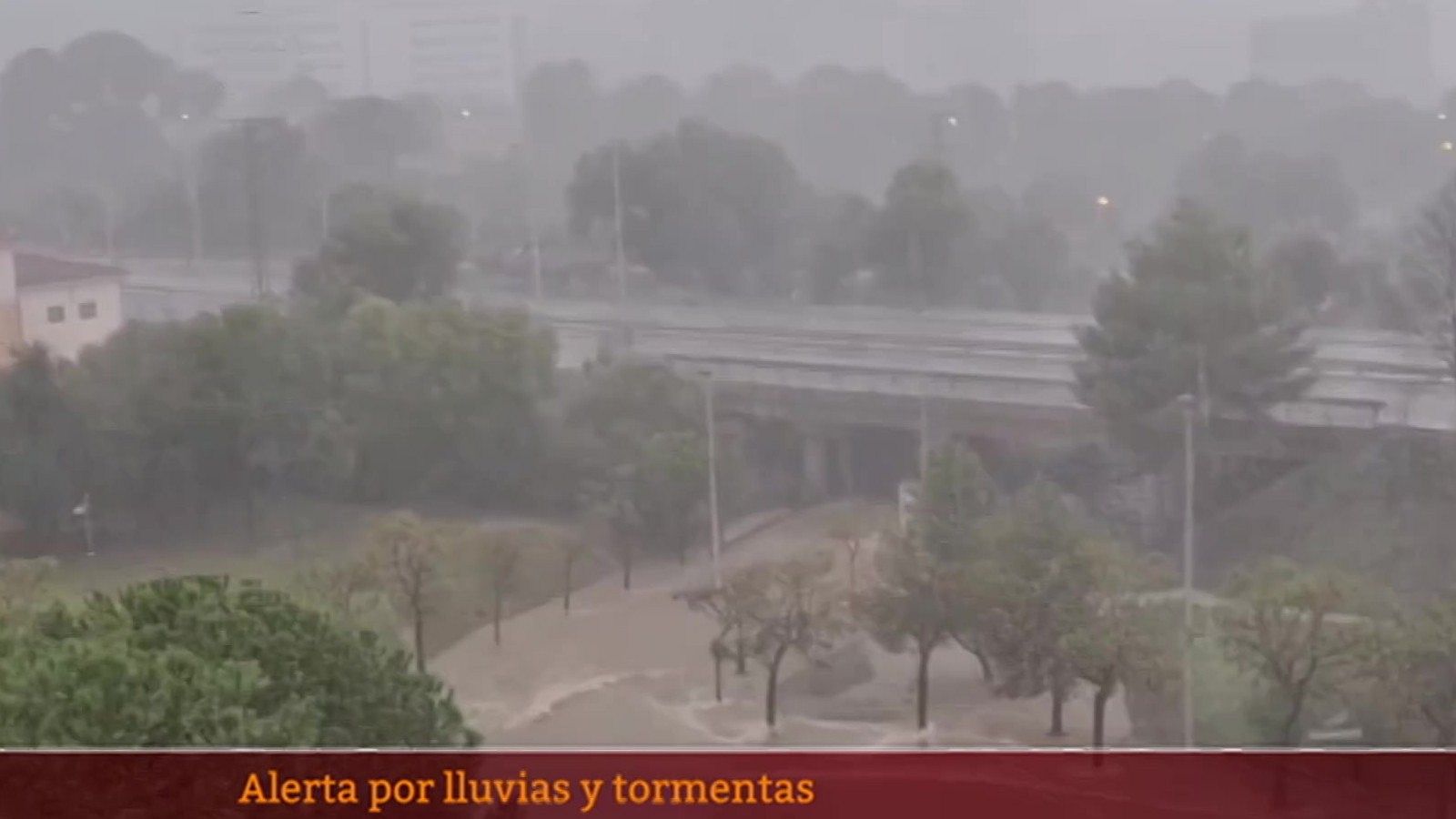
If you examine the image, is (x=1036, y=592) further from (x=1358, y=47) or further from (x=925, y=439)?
(x=1358, y=47)

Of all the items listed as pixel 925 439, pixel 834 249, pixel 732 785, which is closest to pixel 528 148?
pixel 834 249

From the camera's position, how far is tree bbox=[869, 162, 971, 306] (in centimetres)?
187

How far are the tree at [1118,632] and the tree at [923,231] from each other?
395 mm

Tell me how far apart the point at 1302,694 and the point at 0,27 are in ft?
6.23

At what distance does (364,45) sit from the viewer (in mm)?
1862

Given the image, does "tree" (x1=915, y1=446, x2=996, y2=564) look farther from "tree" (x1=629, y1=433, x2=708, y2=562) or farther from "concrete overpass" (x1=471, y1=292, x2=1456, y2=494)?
"tree" (x1=629, y1=433, x2=708, y2=562)

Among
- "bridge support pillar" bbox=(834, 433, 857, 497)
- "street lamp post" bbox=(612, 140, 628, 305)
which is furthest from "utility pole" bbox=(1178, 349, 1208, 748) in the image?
"street lamp post" bbox=(612, 140, 628, 305)

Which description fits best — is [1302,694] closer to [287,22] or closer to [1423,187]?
[1423,187]

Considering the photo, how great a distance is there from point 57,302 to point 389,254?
46cm

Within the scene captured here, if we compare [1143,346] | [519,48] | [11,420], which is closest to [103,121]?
Result: [11,420]

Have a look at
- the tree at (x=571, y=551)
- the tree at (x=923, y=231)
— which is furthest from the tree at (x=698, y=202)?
the tree at (x=571, y=551)

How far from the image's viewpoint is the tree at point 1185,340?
186cm

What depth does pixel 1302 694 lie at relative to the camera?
74.4 inches

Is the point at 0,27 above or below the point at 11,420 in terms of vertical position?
above
